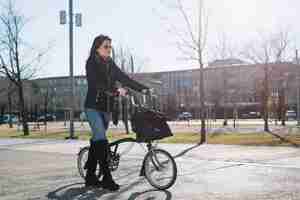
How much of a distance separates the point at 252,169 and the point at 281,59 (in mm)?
21837

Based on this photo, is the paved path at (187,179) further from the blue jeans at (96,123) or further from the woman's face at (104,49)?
the woman's face at (104,49)

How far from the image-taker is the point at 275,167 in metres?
8.62

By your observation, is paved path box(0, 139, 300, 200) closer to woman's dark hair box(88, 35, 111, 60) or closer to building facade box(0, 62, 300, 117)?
building facade box(0, 62, 300, 117)

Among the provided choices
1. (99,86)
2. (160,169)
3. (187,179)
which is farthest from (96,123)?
(187,179)

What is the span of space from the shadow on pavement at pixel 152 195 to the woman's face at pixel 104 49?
202 centimetres

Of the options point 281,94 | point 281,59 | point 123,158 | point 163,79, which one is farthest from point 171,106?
point 123,158

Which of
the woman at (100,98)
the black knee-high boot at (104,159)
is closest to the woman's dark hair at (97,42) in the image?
the woman at (100,98)

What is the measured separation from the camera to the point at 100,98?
6535 mm

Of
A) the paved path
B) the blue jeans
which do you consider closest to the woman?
the blue jeans

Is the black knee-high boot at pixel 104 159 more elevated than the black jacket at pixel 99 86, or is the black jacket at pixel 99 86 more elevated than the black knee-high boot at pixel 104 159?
the black jacket at pixel 99 86

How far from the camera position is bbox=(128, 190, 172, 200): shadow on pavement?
5.83 meters

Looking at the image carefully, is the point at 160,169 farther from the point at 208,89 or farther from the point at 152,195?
the point at 208,89

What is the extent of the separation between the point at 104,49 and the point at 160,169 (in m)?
1.89

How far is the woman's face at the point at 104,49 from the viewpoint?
6.65m
